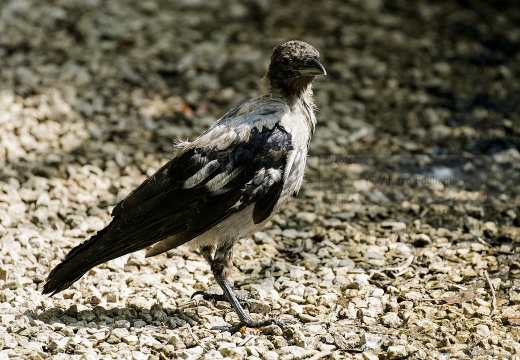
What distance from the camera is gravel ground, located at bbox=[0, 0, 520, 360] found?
15.3ft

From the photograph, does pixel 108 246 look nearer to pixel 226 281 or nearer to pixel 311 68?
pixel 226 281

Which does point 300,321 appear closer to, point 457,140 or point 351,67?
point 457,140

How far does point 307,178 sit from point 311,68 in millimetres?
1808

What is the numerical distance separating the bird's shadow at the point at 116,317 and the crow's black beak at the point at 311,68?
1.87 metres

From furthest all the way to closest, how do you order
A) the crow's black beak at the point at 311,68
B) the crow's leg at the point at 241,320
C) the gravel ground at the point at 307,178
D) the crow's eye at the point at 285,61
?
the crow's eye at the point at 285,61, the crow's black beak at the point at 311,68, the crow's leg at the point at 241,320, the gravel ground at the point at 307,178

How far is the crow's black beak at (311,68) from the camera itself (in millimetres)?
5160

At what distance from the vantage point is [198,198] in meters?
4.88

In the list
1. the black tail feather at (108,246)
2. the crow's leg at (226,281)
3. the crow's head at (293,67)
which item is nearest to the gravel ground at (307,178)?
the crow's leg at (226,281)

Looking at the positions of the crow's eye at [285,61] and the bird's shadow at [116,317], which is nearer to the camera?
the bird's shadow at [116,317]

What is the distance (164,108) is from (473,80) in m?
3.47

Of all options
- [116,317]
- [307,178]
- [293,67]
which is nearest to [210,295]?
[116,317]

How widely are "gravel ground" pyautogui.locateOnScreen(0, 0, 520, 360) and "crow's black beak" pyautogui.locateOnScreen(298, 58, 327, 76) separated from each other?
1398 mm

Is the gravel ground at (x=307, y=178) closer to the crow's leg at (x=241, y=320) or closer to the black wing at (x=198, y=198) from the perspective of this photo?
the crow's leg at (x=241, y=320)

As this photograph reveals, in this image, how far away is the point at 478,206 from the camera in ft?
20.5
